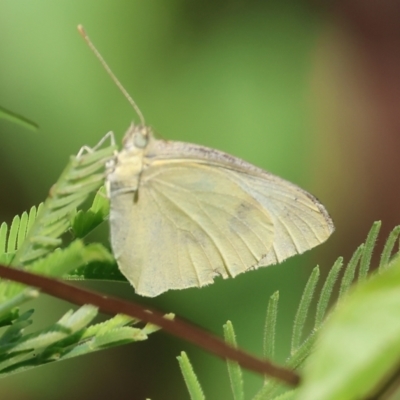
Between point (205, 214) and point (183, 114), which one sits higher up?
point (183, 114)

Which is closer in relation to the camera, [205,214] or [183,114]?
[205,214]

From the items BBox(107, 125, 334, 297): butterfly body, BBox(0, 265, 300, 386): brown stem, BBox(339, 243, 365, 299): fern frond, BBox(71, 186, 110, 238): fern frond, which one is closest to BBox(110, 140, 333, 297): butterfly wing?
BBox(107, 125, 334, 297): butterfly body

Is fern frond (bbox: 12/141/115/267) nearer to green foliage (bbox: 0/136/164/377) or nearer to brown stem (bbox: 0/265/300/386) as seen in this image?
green foliage (bbox: 0/136/164/377)

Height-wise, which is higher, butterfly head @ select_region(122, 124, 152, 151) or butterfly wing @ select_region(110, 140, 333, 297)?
butterfly head @ select_region(122, 124, 152, 151)

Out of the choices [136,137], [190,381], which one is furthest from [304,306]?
[136,137]

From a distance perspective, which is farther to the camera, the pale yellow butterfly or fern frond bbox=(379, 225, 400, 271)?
the pale yellow butterfly

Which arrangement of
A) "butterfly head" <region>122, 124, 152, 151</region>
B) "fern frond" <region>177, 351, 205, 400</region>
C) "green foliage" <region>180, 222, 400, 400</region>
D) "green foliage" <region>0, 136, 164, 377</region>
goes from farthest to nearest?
"butterfly head" <region>122, 124, 152, 151</region>, "fern frond" <region>177, 351, 205, 400</region>, "green foliage" <region>0, 136, 164, 377</region>, "green foliage" <region>180, 222, 400, 400</region>

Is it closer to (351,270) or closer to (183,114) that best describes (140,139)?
(351,270)

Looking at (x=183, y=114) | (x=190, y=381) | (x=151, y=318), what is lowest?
(x=190, y=381)
